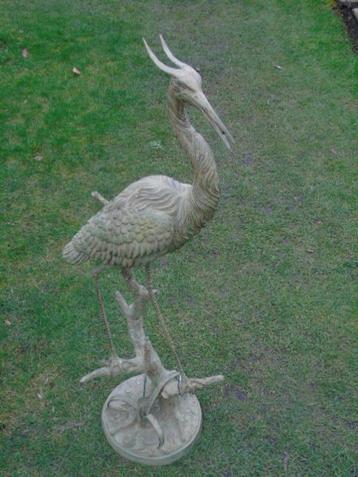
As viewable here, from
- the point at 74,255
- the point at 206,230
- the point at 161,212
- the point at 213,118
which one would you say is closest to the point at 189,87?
the point at 213,118

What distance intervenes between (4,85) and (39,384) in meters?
4.04

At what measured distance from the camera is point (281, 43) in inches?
305

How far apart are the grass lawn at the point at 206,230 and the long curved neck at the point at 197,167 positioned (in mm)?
1809

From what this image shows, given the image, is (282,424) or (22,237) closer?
(282,424)

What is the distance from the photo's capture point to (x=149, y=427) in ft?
12.5

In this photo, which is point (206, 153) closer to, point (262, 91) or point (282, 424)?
point (282, 424)

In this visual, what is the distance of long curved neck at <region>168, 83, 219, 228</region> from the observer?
2.67m

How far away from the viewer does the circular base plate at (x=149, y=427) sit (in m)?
3.75

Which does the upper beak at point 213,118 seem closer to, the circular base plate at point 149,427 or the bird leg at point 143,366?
the bird leg at point 143,366

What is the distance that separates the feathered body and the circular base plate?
1.19 meters

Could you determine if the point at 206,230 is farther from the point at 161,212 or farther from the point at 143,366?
the point at 161,212

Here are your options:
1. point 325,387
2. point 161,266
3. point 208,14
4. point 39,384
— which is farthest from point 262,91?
point 39,384

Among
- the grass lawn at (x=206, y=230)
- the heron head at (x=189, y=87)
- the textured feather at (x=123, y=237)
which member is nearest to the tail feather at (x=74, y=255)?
the textured feather at (x=123, y=237)

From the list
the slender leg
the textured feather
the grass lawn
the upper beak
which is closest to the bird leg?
the slender leg
